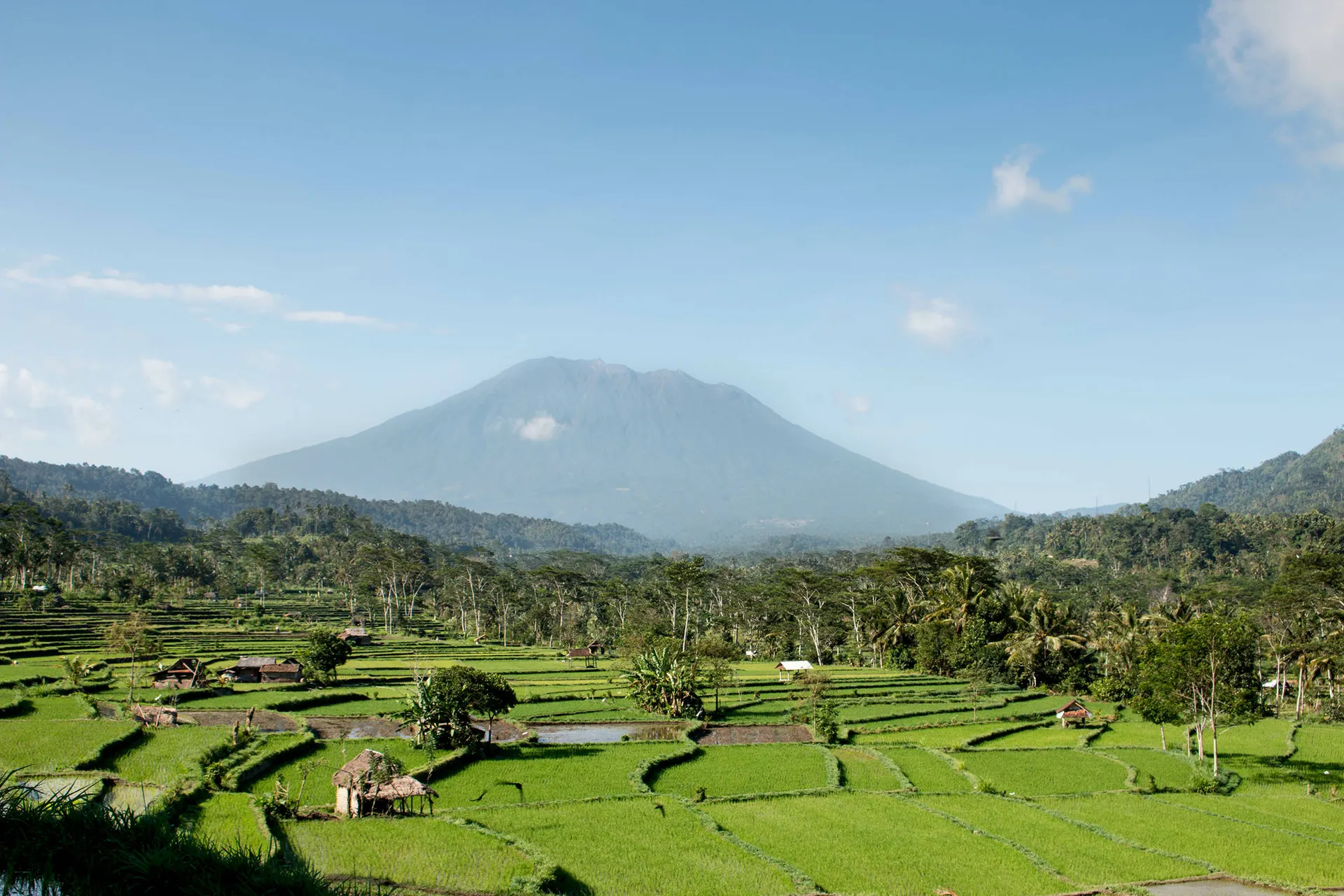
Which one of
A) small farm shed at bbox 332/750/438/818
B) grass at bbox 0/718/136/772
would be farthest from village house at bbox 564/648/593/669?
small farm shed at bbox 332/750/438/818

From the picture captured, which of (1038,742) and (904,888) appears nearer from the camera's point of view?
(904,888)

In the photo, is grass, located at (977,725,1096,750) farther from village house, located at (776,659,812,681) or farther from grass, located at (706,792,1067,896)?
village house, located at (776,659,812,681)

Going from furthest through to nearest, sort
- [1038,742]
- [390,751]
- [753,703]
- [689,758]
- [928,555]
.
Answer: [928,555] < [753,703] < [1038,742] < [689,758] < [390,751]

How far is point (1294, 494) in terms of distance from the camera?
18275cm

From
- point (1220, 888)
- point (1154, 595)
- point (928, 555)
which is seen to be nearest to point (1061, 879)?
point (1220, 888)

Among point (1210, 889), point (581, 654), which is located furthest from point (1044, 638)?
point (1210, 889)

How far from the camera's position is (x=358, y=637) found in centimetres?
5891

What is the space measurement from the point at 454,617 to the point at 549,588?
9.88m

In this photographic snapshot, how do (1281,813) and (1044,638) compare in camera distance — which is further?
(1044,638)

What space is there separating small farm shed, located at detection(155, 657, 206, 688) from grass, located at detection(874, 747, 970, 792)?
2882 cm

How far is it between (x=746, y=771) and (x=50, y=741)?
19.2 m

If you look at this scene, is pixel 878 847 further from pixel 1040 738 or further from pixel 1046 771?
pixel 1040 738

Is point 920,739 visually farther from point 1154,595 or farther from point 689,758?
point 1154,595

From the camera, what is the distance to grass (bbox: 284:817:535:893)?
14.4 metres
